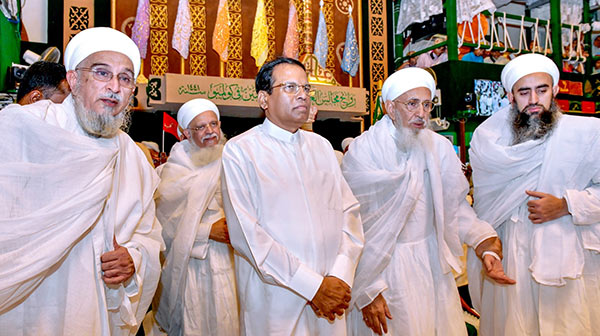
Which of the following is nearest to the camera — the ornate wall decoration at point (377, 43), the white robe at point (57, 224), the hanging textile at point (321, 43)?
the white robe at point (57, 224)

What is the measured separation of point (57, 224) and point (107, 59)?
664 mm

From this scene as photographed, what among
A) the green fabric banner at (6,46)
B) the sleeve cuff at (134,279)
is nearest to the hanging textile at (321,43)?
the green fabric banner at (6,46)

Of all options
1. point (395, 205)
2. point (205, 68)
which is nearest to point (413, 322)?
point (395, 205)

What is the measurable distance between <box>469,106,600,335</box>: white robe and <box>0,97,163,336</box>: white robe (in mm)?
1845

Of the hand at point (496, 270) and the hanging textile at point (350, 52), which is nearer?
the hand at point (496, 270)

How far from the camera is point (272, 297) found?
1.88 metres

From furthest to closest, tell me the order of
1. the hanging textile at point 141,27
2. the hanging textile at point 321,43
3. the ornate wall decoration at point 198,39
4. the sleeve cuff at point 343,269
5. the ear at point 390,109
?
the hanging textile at point 321,43, the ornate wall decoration at point 198,39, the hanging textile at point 141,27, the ear at point 390,109, the sleeve cuff at point 343,269

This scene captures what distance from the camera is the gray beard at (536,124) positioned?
2459mm

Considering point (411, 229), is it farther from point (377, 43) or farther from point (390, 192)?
point (377, 43)

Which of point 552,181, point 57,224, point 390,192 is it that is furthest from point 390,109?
point 57,224

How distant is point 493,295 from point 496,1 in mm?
8813

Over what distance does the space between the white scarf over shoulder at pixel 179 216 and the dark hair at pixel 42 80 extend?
3.24ft

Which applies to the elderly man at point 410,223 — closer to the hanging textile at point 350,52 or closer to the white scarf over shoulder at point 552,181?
the white scarf over shoulder at point 552,181

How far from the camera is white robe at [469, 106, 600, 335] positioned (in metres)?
2.28
